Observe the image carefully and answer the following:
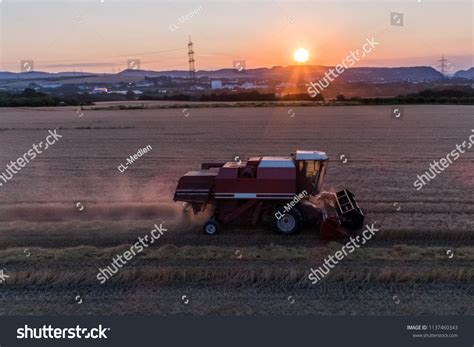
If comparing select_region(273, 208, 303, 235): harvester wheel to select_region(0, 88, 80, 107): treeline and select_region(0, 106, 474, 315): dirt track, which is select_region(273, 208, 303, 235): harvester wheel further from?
select_region(0, 88, 80, 107): treeline

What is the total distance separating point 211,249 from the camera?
10.5m

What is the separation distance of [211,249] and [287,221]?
76.4 inches

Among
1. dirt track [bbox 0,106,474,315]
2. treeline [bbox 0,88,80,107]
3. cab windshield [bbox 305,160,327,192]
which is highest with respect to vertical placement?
treeline [bbox 0,88,80,107]

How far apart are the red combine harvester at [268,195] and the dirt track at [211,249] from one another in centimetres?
39

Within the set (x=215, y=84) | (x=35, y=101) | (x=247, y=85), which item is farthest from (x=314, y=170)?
(x=215, y=84)

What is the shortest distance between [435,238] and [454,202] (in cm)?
324

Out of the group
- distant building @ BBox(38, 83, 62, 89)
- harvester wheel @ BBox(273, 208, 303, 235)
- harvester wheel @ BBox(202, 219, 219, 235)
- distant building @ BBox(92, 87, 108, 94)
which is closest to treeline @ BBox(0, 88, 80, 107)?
distant building @ BBox(92, 87, 108, 94)

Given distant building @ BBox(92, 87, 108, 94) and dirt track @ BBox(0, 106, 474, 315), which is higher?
distant building @ BBox(92, 87, 108, 94)

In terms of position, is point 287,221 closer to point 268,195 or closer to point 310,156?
point 268,195

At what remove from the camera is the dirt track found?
8.30 meters

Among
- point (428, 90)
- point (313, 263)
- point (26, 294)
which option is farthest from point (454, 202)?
point (428, 90)

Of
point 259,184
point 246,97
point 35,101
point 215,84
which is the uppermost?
point 215,84

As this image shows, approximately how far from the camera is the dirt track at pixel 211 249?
27.2ft

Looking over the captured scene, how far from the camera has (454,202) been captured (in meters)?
14.1
